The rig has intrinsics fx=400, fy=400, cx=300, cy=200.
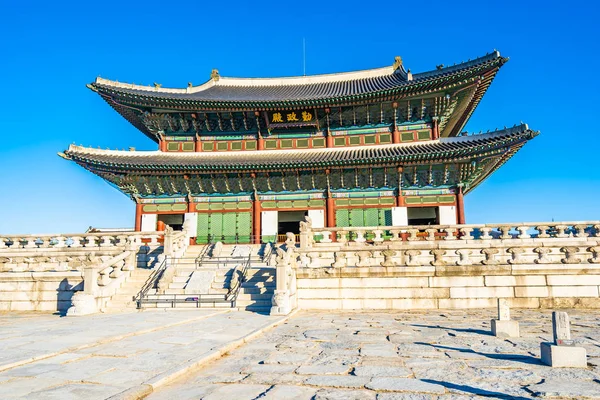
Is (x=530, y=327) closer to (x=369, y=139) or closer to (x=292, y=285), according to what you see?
(x=292, y=285)

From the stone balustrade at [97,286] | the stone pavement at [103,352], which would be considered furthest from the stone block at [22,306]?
the stone pavement at [103,352]

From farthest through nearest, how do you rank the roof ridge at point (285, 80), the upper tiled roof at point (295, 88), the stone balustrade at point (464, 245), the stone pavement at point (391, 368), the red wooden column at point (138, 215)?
the roof ridge at point (285, 80)
the red wooden column at point (138, 215)
the upper tiled roof at point (295, 88)
the stone balustrade at point (464, 245)
the stone pavement at point (391, 368)

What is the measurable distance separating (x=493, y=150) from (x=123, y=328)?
19.6 metres

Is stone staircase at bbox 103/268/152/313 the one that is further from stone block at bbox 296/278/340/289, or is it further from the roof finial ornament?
the roof finial ornament

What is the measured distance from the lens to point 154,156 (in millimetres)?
26312

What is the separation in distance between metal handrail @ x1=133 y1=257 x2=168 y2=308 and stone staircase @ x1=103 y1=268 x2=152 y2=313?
0.59ft

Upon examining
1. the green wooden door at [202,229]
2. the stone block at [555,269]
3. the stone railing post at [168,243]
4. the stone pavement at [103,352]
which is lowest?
the stone pavement at [103,352]

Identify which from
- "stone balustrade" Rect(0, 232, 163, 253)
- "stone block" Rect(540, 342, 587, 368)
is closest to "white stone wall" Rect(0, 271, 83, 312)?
"stone balustrade" Rect(0, 232, 163, 253)

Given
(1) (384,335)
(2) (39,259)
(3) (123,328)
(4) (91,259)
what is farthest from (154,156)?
(1) (384,335)

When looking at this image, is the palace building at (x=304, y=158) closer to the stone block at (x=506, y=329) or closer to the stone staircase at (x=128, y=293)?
the stone staircase at (x=128, y=293)

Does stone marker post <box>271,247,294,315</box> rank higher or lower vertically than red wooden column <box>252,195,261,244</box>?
lower

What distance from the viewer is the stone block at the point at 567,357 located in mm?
5559

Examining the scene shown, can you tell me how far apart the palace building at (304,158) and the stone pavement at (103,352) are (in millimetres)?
14612

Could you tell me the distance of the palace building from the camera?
23172 millimetres
